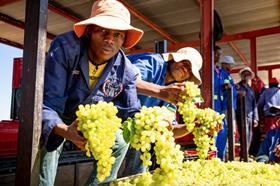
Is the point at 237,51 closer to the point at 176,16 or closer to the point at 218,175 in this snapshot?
the point at 176,16

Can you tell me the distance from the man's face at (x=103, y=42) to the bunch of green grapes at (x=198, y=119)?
592 mm

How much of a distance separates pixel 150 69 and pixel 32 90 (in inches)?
62.8

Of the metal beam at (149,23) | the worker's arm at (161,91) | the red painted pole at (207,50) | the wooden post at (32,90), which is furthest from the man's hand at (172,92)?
the metal beam at (149,23)

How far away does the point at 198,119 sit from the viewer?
2.44m

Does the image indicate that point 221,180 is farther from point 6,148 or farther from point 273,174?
point 6,148

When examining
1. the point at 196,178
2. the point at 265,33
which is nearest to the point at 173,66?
the point at 196,178

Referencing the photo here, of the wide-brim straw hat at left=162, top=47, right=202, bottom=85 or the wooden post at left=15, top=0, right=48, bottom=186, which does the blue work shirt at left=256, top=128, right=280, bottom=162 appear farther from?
the wooden post at left=15, top=0, right=48, bottom=186

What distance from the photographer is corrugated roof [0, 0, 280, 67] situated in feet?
23.9

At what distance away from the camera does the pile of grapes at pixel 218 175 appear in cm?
177

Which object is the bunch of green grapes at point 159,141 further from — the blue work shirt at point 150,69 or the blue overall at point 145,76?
the blue work shirt at point 150,69

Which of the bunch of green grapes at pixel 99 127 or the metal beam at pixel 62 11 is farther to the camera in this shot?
the metal beam at pixel 62 11

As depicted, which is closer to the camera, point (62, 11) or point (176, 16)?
point (62, 11)

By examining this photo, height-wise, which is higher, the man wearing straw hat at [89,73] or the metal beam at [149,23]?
the metal beam at [149,23]

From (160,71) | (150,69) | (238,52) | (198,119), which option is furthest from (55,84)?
(238,52)
